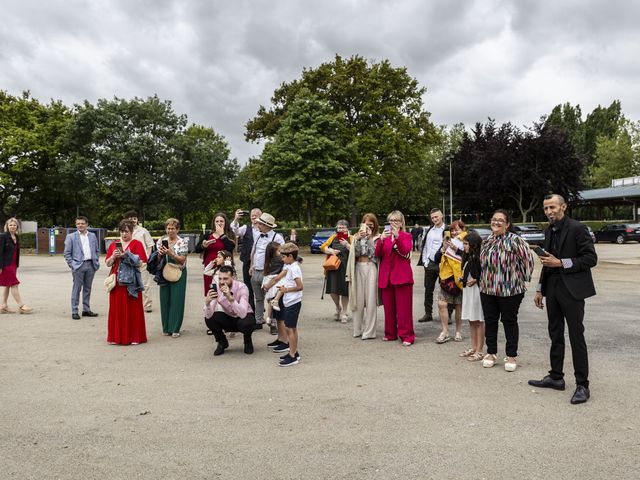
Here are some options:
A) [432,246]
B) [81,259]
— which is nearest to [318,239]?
[81,259]

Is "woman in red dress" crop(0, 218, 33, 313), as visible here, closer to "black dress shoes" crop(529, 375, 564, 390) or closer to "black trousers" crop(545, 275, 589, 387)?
"black dress shoes" crop(529, 375, 564, 390)

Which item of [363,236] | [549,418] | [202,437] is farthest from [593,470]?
[363,236]

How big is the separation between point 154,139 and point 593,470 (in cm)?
3991

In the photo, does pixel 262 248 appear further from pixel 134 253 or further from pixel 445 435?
pixel 445 435

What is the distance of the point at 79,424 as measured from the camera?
4.31 meters

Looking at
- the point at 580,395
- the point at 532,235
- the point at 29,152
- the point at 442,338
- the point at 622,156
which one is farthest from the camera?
the point at 622,156

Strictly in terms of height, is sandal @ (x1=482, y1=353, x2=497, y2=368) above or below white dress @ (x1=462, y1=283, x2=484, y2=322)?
below

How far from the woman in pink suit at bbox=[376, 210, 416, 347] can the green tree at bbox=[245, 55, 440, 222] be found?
28.5 metres

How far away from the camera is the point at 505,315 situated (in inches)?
229

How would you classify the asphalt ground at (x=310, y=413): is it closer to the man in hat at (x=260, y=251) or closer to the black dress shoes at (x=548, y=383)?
the black dress shoes at (x=548, y=383)

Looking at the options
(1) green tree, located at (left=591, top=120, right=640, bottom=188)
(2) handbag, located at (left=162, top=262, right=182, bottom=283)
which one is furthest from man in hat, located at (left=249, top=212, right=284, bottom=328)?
(1) green tree, located at (left=591, top=120, right=640, bottom=188)

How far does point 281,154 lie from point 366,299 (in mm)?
24647

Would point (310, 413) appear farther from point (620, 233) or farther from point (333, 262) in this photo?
point (620, 233)

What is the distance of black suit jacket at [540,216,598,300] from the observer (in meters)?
4.84
